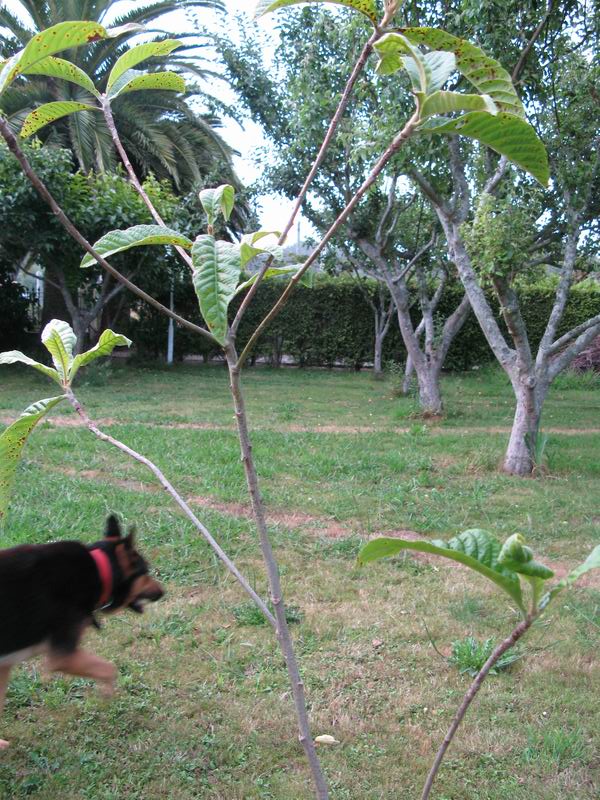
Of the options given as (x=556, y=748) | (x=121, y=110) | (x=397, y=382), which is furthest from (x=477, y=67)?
(x=121, y=110)

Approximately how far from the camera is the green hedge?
16.1 m

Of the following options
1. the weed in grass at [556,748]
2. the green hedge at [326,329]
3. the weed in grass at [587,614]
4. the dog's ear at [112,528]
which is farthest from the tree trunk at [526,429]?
the green hedge at [326,329]

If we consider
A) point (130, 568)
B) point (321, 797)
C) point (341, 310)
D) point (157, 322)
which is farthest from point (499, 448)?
point (157, 322)

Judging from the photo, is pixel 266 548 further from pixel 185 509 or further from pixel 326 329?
pixel 326 329

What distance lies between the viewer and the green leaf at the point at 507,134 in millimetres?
957

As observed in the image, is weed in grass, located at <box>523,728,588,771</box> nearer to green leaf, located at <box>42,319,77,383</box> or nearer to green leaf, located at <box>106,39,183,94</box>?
green leaf, located at <box>42,319,77,383</box>

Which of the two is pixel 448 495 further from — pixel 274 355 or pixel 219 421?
pixel 274 355

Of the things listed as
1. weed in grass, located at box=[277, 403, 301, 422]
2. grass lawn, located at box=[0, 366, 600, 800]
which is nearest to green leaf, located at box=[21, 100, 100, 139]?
grass lawn, located at box=[0, 366, 600, 800]

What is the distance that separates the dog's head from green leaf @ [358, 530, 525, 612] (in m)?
1.28

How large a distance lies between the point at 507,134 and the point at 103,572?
5.35 ft

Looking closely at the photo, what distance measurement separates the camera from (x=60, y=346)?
1511 mm

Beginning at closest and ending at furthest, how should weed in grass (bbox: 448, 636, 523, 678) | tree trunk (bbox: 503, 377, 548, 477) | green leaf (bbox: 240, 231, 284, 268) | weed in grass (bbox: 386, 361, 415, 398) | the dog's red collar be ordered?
green leaf (bbox: 240, 231, 284, 268), the dog's red collar, weed in grass (bbox: 448, 636, 523, 678), tree trunk (bbox: 503, 377, 548, 477), weed in grass (bbox: 386, 361, 415, 398)

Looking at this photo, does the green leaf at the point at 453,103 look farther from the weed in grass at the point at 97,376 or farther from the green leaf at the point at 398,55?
the weed in grass at the point at 97,376

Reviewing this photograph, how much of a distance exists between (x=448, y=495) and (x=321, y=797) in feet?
14.4
